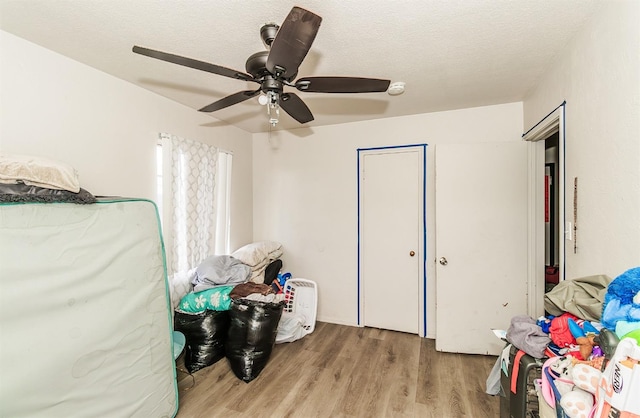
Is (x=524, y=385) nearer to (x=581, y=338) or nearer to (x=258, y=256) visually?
(x=581, y=338)

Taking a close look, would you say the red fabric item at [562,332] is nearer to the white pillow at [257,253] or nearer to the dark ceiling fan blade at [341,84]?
the dark ceiling fan blade at [341,84]

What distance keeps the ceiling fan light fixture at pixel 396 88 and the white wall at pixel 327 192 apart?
756 millimetres

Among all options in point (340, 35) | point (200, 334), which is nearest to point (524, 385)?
point (340, 35)

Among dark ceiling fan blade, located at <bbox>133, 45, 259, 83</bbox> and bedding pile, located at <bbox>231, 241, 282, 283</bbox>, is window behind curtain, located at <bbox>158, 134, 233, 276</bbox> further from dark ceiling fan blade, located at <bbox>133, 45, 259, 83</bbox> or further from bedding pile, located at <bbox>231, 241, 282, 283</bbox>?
dark ceiling fan blade, located at <bbox>133, 45, 259, 83</bbox>

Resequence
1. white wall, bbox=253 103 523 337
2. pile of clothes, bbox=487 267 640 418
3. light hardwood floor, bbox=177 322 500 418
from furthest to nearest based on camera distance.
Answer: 1. white wall, bbox=253 103 523 337
2. light hardwood floor, bbox=177 322 500 418
3. pile of clothes, bbox=487 267 640 418

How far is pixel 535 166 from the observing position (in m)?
2.53

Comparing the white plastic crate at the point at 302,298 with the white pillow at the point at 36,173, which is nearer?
the white pillow at the point at 36,173

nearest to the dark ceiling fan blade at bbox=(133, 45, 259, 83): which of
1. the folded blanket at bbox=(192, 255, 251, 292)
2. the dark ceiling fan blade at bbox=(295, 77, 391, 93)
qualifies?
the dark ceiling fan blade at bbox=(295, 77, 391, 93)

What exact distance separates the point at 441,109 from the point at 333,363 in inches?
107

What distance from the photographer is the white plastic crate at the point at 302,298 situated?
333 cm

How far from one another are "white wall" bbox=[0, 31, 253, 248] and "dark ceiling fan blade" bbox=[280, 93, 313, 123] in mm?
1357

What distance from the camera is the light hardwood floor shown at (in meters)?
1.99

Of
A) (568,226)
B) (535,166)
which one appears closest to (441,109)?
(535,166)

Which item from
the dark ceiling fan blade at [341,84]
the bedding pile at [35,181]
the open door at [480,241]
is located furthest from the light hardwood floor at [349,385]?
the dark ceiling fan blade at [341,84]
